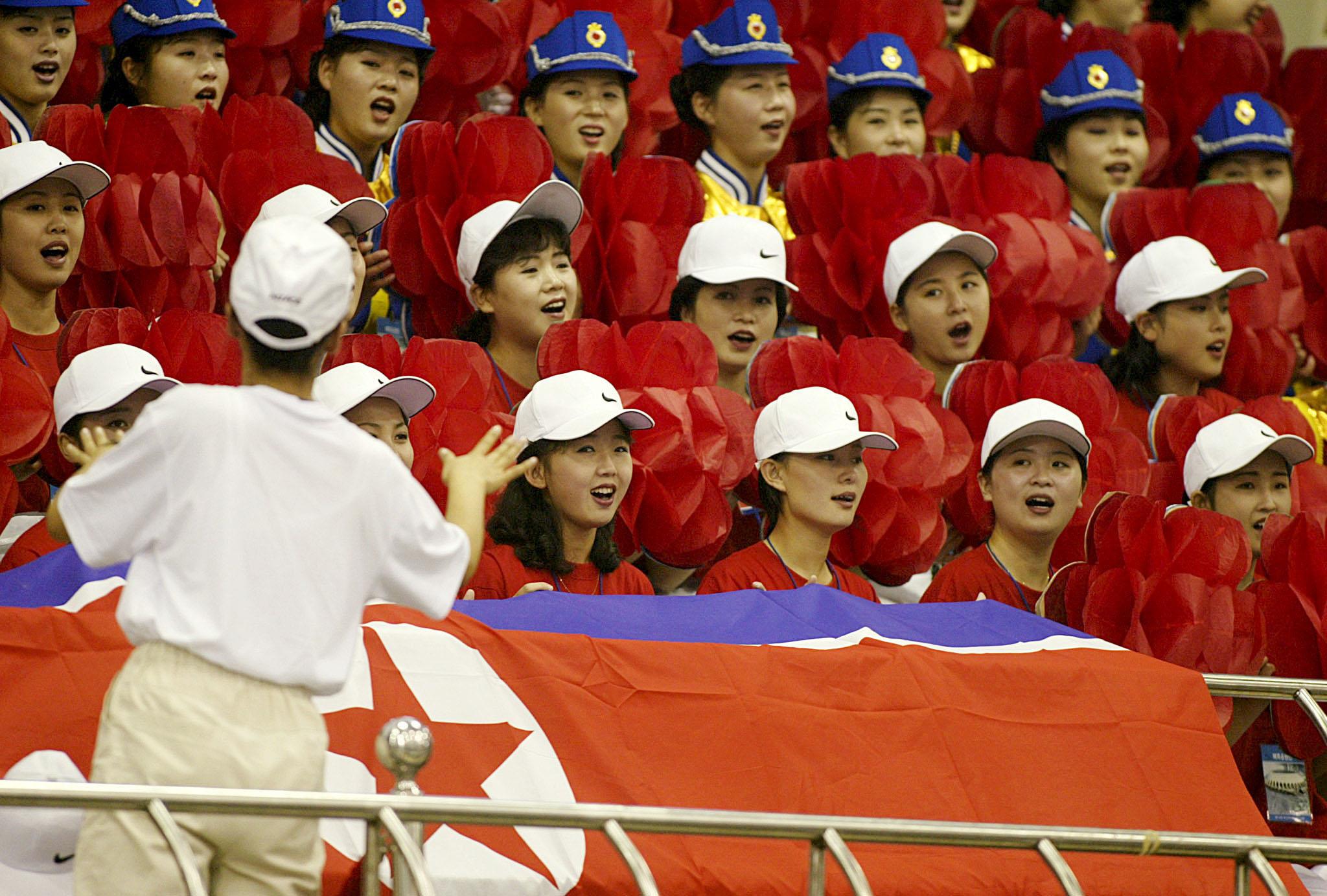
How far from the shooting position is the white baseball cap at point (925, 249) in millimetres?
5297

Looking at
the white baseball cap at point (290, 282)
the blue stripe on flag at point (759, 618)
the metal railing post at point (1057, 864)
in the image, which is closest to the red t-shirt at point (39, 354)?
the blue stripe on flag at point (759, 618)

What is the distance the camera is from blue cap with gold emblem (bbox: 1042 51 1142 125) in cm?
648

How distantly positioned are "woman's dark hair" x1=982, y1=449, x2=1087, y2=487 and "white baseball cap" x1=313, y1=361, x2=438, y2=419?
139 cm

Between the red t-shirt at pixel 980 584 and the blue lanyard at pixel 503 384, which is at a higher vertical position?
the blue lanyard at pixel 503 384

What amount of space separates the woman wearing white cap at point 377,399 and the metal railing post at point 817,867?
1.78m

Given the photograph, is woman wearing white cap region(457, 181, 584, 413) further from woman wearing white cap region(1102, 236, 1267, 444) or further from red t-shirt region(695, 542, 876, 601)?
woman wearing white cap region(1102, 236, 1267, 444)

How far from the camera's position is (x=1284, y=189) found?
6891mm

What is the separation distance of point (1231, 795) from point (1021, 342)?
2.15 metres

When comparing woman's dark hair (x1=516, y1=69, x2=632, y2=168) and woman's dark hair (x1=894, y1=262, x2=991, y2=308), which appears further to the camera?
woman's dark hair (x1=516, y1=69, x2=632, y2=168)

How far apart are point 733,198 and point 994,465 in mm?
1487

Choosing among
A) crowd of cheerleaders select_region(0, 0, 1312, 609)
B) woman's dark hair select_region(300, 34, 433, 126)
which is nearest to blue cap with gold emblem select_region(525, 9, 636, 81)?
crowd of cheerleaders select_region(0, 0, 1312, 609)

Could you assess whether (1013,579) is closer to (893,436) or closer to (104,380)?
(893,436)

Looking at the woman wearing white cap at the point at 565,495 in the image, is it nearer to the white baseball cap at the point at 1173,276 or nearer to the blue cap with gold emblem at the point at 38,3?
the blue cap with gold emblem at the point at 38,3

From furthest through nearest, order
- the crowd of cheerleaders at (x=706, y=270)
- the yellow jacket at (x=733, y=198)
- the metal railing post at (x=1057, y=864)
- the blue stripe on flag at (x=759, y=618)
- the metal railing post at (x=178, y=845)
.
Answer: the yellow jacket at (x=733, y=198) < the crowd of cheerleaders at (x=706, y=270) < the blue stripe on flag at (x=759, y=618) < the metal railing post at (x=1057, y=864) < the metal railing post at (x=178, y=845)
